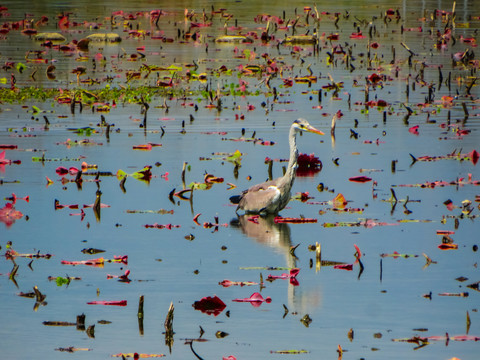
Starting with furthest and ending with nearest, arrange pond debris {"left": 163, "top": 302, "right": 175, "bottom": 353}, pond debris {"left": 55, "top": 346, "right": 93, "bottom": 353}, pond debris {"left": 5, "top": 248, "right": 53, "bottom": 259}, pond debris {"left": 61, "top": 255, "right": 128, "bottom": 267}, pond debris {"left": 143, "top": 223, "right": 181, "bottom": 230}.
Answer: pond debris {"left": 143, "top": 223, "right": 181, "bottom": 230} → pond debris {"left": 5, "top": 248, "right": 53, "bottom": 259} → pond debris {"left": 61, "top": 255, "right": 128, "bottom": 267} → pond debris {"left": 163, "top": 302, "right": 175, "bottom": 353} → pond debris {"left": 55, "top": 346, "right": 93, "bottom": 353}

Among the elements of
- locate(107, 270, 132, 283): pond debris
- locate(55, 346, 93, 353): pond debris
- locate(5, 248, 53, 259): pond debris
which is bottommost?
locate(55, 346, 93, 353): pond debris

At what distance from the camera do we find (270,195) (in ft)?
42.2

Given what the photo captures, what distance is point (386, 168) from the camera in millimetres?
15773

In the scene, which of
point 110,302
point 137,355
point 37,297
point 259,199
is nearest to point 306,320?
point 137,355

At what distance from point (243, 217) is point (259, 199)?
0.96ft

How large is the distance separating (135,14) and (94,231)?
36.2m

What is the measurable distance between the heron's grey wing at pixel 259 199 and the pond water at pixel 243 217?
18cm

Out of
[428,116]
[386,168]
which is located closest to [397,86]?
[428,116]

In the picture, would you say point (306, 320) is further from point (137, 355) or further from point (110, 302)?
point (110, 302)

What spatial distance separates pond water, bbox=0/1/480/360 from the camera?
28.9ft

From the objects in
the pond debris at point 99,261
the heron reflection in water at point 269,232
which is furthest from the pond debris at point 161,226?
the pond debris at point 99,261

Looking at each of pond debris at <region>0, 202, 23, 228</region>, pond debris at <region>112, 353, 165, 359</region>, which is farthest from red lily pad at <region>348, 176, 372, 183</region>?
pond debris at <region>112, 353, 165, 359</region>

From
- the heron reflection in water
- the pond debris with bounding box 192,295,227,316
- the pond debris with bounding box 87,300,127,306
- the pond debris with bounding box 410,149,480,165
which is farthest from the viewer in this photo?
the pond debris with bounding box 410,149,480,165

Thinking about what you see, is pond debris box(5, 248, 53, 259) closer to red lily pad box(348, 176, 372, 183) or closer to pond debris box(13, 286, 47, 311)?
pond debris box(13, 286, 47, 311)
